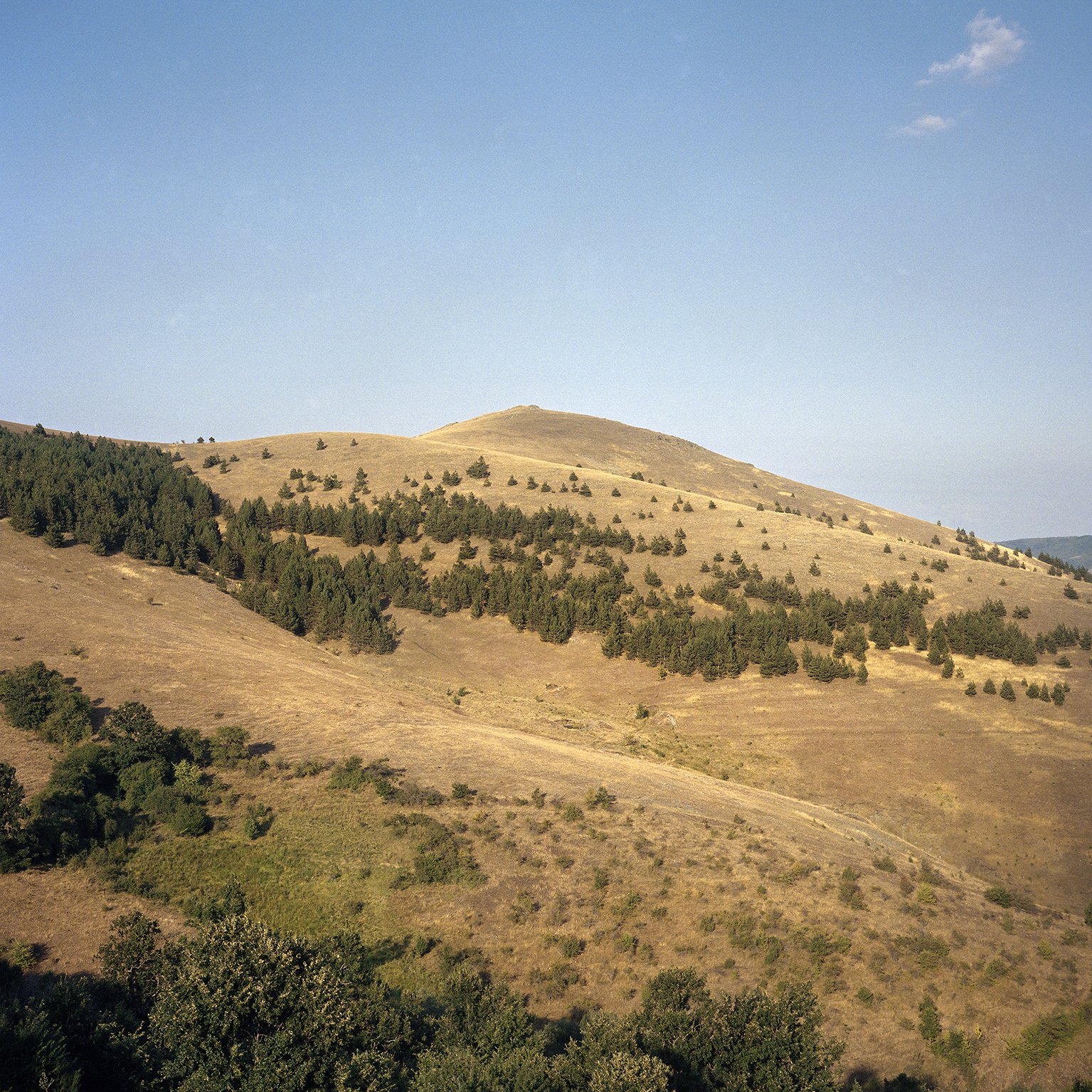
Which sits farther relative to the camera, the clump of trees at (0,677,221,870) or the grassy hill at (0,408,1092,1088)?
the clump of trees at (0,677,221,870)


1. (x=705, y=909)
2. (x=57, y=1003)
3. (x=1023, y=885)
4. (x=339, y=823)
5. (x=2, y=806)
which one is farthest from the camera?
(x=1023, y=885)

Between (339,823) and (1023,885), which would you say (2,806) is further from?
(1023,885)

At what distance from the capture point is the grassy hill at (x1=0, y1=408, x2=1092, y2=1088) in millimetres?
25422

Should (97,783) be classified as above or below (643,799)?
below

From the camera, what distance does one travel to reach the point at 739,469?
15712 cm

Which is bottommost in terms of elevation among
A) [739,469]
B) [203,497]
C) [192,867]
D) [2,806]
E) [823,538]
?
[192,867]

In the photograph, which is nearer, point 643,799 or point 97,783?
point 97,783

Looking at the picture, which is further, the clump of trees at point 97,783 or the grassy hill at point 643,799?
the clump of trees at point 97,783

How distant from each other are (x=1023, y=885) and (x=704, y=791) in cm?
1605

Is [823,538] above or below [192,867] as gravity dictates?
above

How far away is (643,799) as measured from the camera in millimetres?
37125

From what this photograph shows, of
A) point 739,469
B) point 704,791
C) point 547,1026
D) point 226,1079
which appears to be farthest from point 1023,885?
point 739,469

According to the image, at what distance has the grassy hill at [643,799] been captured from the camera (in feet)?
83.4

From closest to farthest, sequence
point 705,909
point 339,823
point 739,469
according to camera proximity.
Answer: point 705,909, point 339,823, point 739,469
